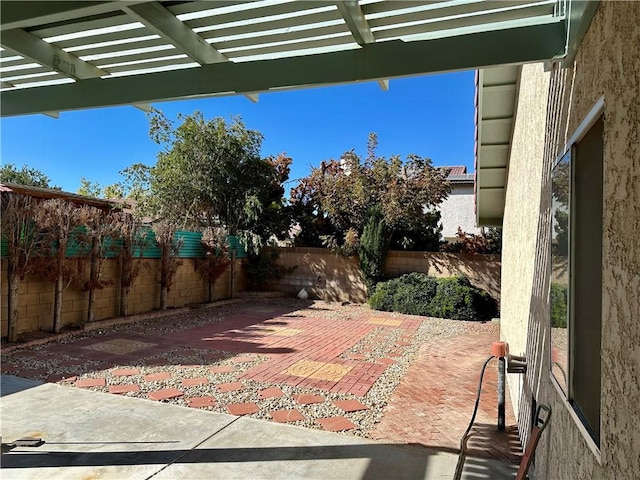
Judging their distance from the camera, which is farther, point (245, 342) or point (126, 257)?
point (126, 257)

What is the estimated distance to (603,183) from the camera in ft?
5.84

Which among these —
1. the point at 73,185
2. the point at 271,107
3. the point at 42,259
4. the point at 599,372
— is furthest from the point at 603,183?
the point at 73,185

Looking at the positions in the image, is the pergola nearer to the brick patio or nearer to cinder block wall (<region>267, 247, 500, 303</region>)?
the brick patio

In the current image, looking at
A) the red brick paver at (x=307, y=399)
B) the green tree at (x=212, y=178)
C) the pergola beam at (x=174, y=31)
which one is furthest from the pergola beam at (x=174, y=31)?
the green tree at (x=212, y=178)

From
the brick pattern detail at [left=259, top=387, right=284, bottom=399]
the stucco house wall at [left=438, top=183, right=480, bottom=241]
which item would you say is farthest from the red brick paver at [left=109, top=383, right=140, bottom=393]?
the stucco house wall at [left=438, top=183, right=480, bottom=241]

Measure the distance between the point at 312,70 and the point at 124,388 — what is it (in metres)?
4.80

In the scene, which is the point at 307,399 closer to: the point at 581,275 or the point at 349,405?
the point at 349,405

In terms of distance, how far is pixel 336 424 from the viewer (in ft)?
15.8

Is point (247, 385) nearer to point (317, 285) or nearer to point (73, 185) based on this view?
point (317, 285)

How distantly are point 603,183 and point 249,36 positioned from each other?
99.9 inches

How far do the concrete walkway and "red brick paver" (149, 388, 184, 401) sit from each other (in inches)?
14.1

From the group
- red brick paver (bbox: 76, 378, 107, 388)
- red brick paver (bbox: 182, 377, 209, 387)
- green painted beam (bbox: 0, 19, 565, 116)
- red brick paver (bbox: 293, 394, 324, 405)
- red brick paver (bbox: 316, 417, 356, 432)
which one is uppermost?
green painted beam (bbox: 0, 19, 565, 116)

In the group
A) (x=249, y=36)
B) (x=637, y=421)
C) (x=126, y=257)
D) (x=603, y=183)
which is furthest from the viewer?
(x=126, y=257)

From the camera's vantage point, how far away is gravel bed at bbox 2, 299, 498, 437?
5.26 m
